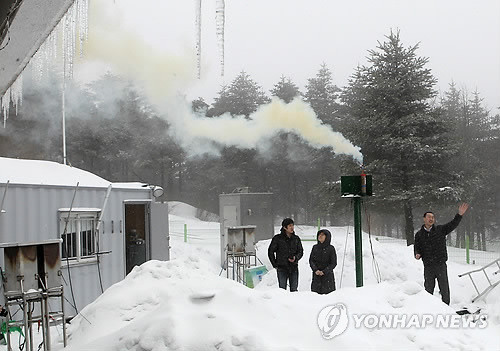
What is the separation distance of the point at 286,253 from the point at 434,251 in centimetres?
235

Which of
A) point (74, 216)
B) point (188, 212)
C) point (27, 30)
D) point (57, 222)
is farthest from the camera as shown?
point (188, 212)

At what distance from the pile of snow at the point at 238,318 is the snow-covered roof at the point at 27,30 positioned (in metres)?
2.89

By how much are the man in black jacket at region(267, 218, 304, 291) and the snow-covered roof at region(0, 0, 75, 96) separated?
15.9 ft

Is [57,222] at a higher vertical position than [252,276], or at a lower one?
higher

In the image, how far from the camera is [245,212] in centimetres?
1670

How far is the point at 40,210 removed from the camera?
820 centimetres

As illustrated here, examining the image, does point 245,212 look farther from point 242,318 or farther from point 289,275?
point 242,318

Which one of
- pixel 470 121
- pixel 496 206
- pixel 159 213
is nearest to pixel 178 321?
pixel 159 213

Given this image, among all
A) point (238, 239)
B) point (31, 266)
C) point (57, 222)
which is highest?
point (57, 222)

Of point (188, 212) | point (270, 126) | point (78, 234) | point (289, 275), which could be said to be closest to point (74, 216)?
point (78, 234)

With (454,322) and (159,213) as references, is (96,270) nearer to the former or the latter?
(159,213)

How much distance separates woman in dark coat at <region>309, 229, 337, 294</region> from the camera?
8055 mm

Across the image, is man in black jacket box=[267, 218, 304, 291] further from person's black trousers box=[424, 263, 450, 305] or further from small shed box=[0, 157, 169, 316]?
small shed box=[0, 157, 169, 316]

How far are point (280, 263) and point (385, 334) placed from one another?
345 centimetres
